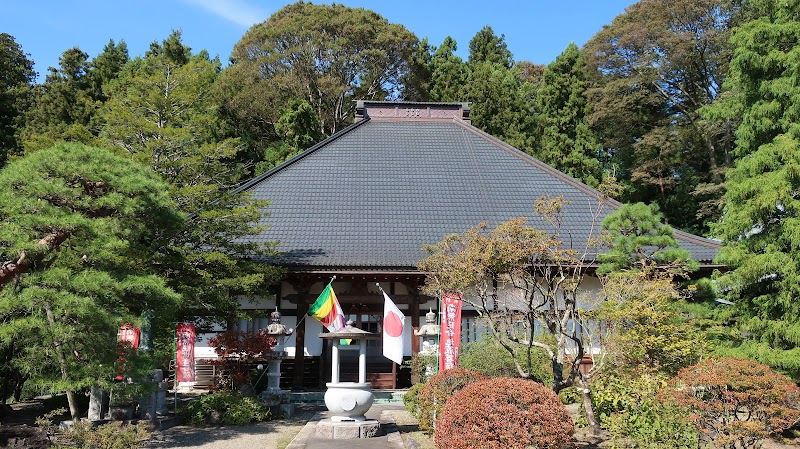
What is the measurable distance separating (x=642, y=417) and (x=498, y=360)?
3391mm

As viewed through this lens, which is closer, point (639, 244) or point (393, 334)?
point (639, 244)

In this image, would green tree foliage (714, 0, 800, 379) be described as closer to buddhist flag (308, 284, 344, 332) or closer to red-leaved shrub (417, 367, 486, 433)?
red-leaved shrub (417, 367, 486, 433)

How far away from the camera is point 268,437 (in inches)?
357

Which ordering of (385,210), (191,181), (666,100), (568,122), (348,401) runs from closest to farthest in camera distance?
(348,401), (191,181), (385,210), (568,122), (666,100)

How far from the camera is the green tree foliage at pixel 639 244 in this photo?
10.2 metres

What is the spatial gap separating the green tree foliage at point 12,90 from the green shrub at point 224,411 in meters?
13.9

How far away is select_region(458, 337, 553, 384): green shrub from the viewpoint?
10.6 m

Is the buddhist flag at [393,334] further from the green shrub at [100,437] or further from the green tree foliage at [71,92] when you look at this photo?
the green tree foliage at [71,92]

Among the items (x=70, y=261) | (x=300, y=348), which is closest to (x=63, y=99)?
(x=300, y=348)

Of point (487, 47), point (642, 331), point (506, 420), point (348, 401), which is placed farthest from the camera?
point (487, 47)

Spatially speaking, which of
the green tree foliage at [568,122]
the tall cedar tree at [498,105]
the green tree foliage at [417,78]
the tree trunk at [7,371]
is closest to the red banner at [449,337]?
the tree trunk at [7,371]

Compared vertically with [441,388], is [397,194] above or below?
above

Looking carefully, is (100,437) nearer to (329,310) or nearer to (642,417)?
(329,310)

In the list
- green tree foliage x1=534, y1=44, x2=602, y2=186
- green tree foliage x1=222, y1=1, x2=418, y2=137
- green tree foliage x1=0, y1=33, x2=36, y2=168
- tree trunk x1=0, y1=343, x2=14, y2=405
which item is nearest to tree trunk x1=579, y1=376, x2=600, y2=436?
tree trunk x1=0, y1=343, x2=14, y2=405
